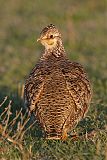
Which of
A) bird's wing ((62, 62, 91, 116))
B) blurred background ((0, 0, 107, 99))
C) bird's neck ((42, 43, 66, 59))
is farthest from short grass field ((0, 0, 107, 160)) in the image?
bird's neck ((42, 43, 66, 59))

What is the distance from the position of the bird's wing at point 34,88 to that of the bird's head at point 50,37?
724 mm

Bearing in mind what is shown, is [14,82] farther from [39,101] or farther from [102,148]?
[102,148]

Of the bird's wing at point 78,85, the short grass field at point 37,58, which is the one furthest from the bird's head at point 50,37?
the short grass field at point 37,58

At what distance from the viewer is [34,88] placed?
6.68m

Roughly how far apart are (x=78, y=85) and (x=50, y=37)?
1151 mm

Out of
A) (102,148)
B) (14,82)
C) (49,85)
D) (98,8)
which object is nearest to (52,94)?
(49,85)

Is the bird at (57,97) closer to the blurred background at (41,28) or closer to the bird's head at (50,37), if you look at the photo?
the bird's head at (50,37)

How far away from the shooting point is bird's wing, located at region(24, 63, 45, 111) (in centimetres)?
662

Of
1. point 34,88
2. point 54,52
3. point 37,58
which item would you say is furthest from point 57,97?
point 37,58

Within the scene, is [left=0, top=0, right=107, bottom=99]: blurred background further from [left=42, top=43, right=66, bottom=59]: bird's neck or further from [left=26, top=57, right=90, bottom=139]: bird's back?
[left=26, top=57, right=90, bottom=139]: bird's back

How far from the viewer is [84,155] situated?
229 inches

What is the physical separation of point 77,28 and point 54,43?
10.4 meters

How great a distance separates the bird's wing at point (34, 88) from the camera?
6617mm

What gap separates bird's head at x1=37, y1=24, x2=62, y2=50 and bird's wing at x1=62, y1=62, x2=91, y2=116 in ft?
2.11
